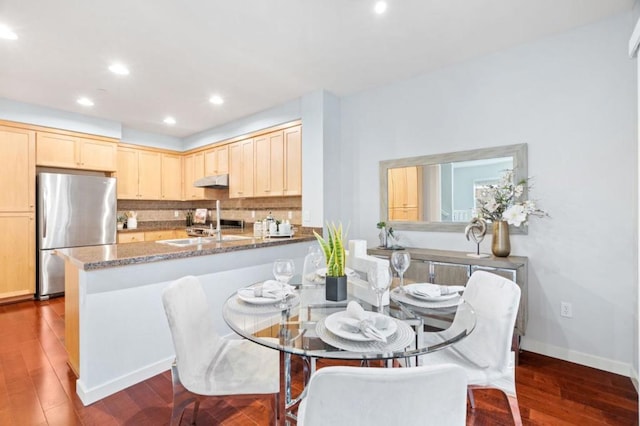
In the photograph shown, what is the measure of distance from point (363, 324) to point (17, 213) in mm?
4950

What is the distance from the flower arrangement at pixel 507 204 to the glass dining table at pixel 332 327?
4.28 ft

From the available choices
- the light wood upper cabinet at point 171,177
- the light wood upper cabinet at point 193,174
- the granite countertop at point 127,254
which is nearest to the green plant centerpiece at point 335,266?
the granite countertop at point 127,254

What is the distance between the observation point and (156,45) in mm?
2672

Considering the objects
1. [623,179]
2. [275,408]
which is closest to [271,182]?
[275,408]

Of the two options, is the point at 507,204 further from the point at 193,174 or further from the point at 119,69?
the point at 193,174

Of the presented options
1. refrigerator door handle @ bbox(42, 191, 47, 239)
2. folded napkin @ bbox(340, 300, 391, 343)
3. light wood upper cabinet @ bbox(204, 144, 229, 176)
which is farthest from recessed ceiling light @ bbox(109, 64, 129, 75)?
folded napkin @ bbox(340, 300, 391, 343)

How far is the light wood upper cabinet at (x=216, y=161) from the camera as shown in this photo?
5035 millimetres

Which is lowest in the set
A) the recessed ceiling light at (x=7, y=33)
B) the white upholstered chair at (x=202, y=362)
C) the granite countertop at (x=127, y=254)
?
the white upholstered chair at (x=202, y=362)

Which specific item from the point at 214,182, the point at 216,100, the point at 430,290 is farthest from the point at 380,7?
the point at 214,182

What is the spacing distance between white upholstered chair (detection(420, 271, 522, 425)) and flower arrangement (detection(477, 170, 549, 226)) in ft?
3.24

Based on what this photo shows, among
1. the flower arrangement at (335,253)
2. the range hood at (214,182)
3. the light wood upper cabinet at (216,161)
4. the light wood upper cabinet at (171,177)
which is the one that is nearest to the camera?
the flower arrangement at (335,253)

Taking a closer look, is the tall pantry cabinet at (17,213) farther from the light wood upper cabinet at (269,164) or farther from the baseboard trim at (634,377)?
the baseboard trim at (634,377)

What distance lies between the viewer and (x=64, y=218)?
14.0ft

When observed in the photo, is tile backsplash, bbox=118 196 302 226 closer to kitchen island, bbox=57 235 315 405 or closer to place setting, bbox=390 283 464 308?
kitchen island, bbox=57 235 315 405
